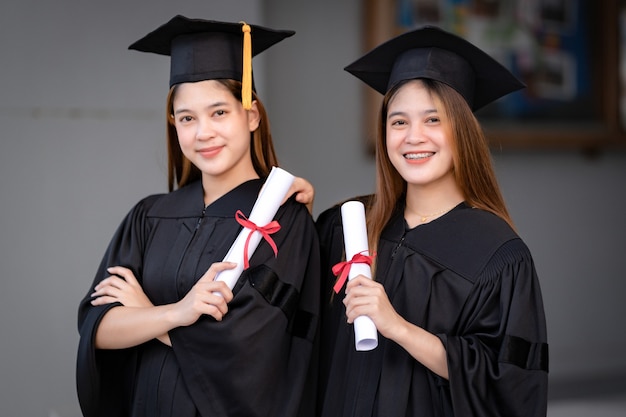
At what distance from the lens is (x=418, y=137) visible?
2.00 m

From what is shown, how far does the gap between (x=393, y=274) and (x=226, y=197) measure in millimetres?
494

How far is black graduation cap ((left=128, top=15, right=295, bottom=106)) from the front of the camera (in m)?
2.13

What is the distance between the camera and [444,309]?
197 cm

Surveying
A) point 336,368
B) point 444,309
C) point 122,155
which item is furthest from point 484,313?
point 122,155

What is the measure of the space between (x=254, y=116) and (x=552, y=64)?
8.86 ft

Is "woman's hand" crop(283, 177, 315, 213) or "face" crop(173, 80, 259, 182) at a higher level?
"face" crop(173, 80, 259, 182)

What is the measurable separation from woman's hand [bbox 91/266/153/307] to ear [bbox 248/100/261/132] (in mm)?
502

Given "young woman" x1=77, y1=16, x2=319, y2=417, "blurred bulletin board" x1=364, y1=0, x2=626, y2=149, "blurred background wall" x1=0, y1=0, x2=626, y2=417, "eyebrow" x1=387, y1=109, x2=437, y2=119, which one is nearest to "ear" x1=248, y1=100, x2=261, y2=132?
"young woman" x1=77, y1=16, x2=319, y2=417

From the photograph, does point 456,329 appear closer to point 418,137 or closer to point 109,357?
point 418,137

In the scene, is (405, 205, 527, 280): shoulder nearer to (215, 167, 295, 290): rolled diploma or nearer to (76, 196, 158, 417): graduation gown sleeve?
(215, 167, 295, 290): rolled diploma

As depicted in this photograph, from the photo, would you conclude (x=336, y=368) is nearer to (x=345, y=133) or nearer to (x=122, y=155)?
(x=122, y=155)

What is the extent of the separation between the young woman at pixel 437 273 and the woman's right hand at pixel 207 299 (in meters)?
0.29

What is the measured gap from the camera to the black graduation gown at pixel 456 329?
186cm

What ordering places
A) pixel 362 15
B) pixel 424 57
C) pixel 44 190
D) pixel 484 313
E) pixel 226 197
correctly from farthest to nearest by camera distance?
pixel 362 15
pixel 44 190
pixel 226 197
pixel 424 57
pixel 484 313
